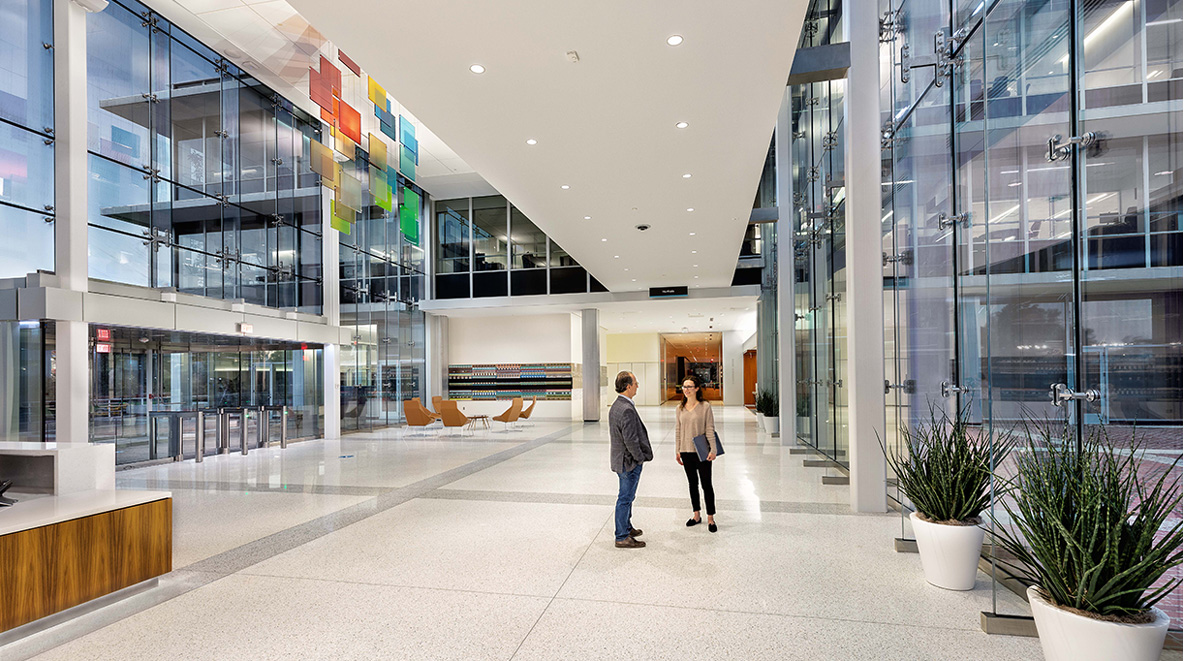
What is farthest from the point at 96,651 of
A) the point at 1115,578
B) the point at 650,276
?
the point at 650,276

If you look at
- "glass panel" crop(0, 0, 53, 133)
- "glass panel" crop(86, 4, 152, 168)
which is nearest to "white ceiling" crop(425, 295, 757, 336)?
"glass panel" crop(86, 4, 152, 168)

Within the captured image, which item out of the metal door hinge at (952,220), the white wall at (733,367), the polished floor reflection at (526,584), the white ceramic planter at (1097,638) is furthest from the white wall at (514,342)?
the white ceramic planter at (1097,638)

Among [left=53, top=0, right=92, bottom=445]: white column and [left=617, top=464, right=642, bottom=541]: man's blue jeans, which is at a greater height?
[left=53, top=0, right=92, bottom=445]: white column

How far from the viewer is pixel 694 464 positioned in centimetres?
575

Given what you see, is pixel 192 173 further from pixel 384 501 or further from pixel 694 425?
pixel 694 425

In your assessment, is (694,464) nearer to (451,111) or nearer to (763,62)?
(763,62)

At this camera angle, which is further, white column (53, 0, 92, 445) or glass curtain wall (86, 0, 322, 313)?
glass curtain wall (86, 0, 322, 313)

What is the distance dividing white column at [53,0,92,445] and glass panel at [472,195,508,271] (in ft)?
37.8

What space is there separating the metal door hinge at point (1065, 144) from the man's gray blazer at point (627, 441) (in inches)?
125

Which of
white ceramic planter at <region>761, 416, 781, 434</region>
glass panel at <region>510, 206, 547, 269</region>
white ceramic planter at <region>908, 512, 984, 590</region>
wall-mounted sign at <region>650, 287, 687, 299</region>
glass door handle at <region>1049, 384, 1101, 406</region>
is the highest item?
glass panel at <region>510, 206, 547, 269</region>

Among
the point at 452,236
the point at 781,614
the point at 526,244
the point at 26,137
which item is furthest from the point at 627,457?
the point at 452,236

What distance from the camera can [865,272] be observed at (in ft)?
20.1

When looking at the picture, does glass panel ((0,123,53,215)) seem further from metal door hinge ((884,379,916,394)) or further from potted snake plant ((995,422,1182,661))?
potted snake plant ((995,422,1182,661))

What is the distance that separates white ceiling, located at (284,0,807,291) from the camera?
4.31m
